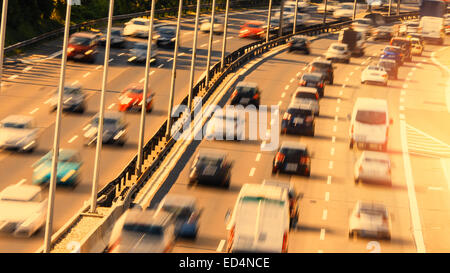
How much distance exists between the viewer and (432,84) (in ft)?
269

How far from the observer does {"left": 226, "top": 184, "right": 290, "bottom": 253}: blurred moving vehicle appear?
27969mm

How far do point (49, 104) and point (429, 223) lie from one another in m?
29.3

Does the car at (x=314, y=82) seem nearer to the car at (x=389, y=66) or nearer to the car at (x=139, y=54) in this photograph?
the car at (x=389, y=66)

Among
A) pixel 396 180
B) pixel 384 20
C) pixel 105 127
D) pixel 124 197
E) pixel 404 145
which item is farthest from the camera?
pixel 384 20

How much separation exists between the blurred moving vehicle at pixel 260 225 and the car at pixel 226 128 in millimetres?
23477

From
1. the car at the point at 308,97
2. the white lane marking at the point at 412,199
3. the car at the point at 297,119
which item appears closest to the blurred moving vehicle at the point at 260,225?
the white lane marking at the point at 412,199

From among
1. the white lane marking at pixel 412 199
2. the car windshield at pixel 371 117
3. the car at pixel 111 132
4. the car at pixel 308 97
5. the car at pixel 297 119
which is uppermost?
the car windshield at pixel 371 117

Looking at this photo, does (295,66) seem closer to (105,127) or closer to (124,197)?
(105,127)

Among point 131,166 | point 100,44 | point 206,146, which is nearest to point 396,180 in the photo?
point 206,146

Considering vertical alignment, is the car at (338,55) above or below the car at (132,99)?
above

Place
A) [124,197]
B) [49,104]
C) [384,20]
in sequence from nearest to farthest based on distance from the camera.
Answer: [124,197] < [49,104] < [384,20]

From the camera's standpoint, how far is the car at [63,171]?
4206 centimetres

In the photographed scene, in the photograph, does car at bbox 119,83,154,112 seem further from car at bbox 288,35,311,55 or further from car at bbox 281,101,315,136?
car at bbox 288,35,311,55

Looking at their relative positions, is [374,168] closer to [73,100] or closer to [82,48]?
[73,100]
